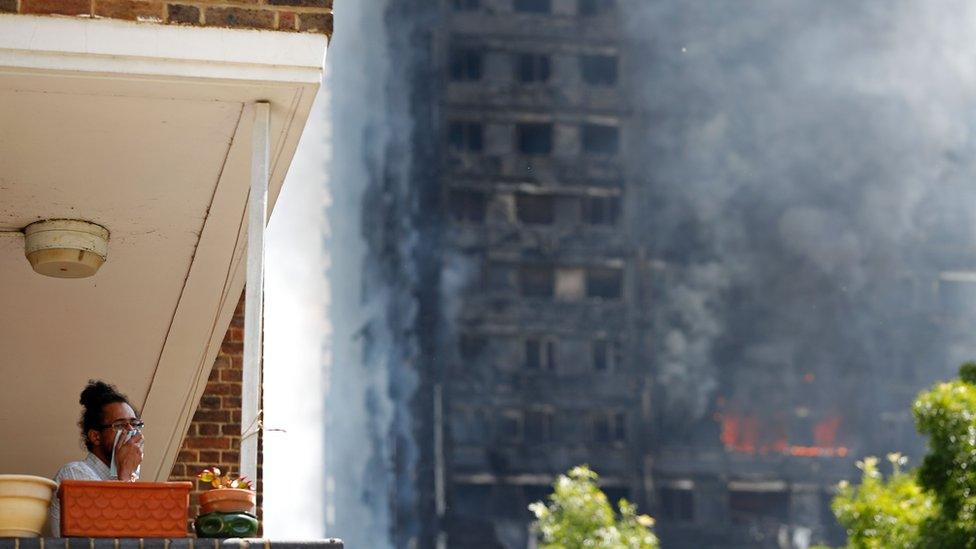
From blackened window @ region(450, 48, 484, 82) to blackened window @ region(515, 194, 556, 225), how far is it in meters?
5.08

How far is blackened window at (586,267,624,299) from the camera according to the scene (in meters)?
63.2

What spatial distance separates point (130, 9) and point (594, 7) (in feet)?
198

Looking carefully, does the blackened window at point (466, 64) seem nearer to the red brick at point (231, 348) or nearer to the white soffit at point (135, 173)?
the red brick at point (231, 348)

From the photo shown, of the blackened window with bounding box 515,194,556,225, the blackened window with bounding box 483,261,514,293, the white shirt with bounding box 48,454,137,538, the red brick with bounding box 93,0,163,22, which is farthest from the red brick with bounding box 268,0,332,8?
the blackened window with bounding box 515,194,556,225

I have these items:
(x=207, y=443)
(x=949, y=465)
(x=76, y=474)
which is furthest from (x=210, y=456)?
(x=949, y=465)

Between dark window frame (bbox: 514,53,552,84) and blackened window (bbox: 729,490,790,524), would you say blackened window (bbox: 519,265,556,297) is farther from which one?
blackened window (bbox: 729,490,790,524)

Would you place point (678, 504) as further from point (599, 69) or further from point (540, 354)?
point (599, 69)

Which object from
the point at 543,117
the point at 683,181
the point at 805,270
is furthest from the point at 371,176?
the point at 805,270

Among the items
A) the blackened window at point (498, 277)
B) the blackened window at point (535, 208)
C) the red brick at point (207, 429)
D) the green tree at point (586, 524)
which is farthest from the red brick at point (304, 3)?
the blackened window at point (535, 208)

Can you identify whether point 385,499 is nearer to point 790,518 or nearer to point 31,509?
point 790,518

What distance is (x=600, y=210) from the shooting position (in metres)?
64.0

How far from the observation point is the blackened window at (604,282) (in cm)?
6319

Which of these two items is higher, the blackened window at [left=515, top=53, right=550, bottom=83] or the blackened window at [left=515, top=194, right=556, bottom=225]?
the blackened window at [left=515, top=53, right=550, bottom=83]

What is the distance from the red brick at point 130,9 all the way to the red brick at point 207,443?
4.91 metres
